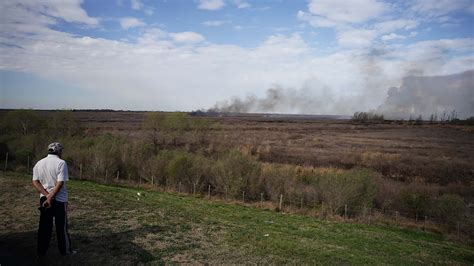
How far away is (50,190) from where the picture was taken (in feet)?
22.6

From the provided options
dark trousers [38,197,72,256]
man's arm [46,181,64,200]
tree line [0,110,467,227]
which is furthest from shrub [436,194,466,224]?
man's arm [46,181,64,200]

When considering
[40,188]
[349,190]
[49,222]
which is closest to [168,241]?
[49,222]

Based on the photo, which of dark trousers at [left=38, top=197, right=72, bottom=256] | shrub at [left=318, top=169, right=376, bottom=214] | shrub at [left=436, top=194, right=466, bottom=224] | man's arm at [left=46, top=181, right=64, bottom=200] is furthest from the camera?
shrub at [left=318, top=169, right=376, bottom=214]

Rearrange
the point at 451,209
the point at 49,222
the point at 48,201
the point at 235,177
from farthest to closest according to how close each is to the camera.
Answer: the point at 235,177
the point at 451,209
the point at 49,222
the point at 48,201

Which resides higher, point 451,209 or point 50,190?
point 50,190

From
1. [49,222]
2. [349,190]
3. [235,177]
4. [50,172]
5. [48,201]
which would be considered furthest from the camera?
[235,177]

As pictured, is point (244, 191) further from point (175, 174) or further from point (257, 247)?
point (257, 247)

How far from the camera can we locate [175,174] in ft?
97.0

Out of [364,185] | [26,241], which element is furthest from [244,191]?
[26,241]

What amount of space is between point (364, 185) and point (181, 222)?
1584cm

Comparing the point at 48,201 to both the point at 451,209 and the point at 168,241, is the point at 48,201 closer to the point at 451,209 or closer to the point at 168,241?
the point at 168,241

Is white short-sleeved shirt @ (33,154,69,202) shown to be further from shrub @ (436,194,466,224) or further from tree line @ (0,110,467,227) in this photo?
shrub @ (436,194,466,224)

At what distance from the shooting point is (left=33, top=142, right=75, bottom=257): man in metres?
6.82

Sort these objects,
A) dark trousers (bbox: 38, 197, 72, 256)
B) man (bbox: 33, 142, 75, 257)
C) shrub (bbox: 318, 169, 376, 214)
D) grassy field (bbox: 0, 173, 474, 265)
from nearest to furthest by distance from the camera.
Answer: man (bbox: 33, 142, 75, 257), dark trousers (bbox: 38, 197, 72, 256), grassy field (bbox: 0, 173, 474, 265), shrub (bbox: 318, 169, 376, 214)
